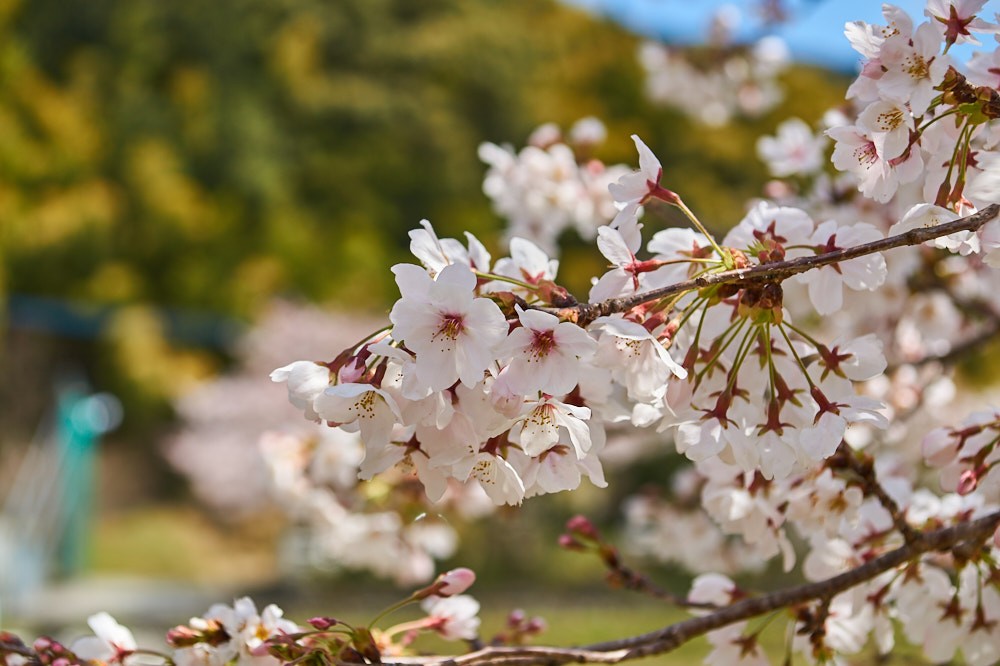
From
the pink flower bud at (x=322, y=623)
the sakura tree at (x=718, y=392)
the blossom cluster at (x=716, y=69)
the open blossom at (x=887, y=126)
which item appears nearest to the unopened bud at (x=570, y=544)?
the sakura tree at (x=718, y=392)

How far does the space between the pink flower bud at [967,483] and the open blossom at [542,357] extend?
0.99 ft

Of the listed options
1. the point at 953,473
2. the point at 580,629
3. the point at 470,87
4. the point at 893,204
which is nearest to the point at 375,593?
the point at 580,629

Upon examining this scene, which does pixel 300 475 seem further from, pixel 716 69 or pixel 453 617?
pixel 716 69

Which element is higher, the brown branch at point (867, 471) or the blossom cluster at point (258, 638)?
the brown branch at point (867, 471)

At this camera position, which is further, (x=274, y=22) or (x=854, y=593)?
(x=274, y=22)

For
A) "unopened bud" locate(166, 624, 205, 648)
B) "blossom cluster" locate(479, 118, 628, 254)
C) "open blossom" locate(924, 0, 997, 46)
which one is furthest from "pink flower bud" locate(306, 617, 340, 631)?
"blossom cluster" locate(479, 118, 628, 254)

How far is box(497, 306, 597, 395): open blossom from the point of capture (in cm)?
46

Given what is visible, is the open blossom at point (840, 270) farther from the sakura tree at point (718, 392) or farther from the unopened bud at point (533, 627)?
the unopened bud at point (533, 627)

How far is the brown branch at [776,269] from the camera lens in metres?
0.47

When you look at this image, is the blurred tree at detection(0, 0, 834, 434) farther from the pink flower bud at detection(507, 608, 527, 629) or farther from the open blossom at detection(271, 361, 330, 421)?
the open blossom at detection(271, 361, 330, 421)

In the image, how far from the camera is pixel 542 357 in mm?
462

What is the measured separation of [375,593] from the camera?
5.05 meters

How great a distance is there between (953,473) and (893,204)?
1.88 feet

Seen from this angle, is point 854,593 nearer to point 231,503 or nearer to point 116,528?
point 231,503
